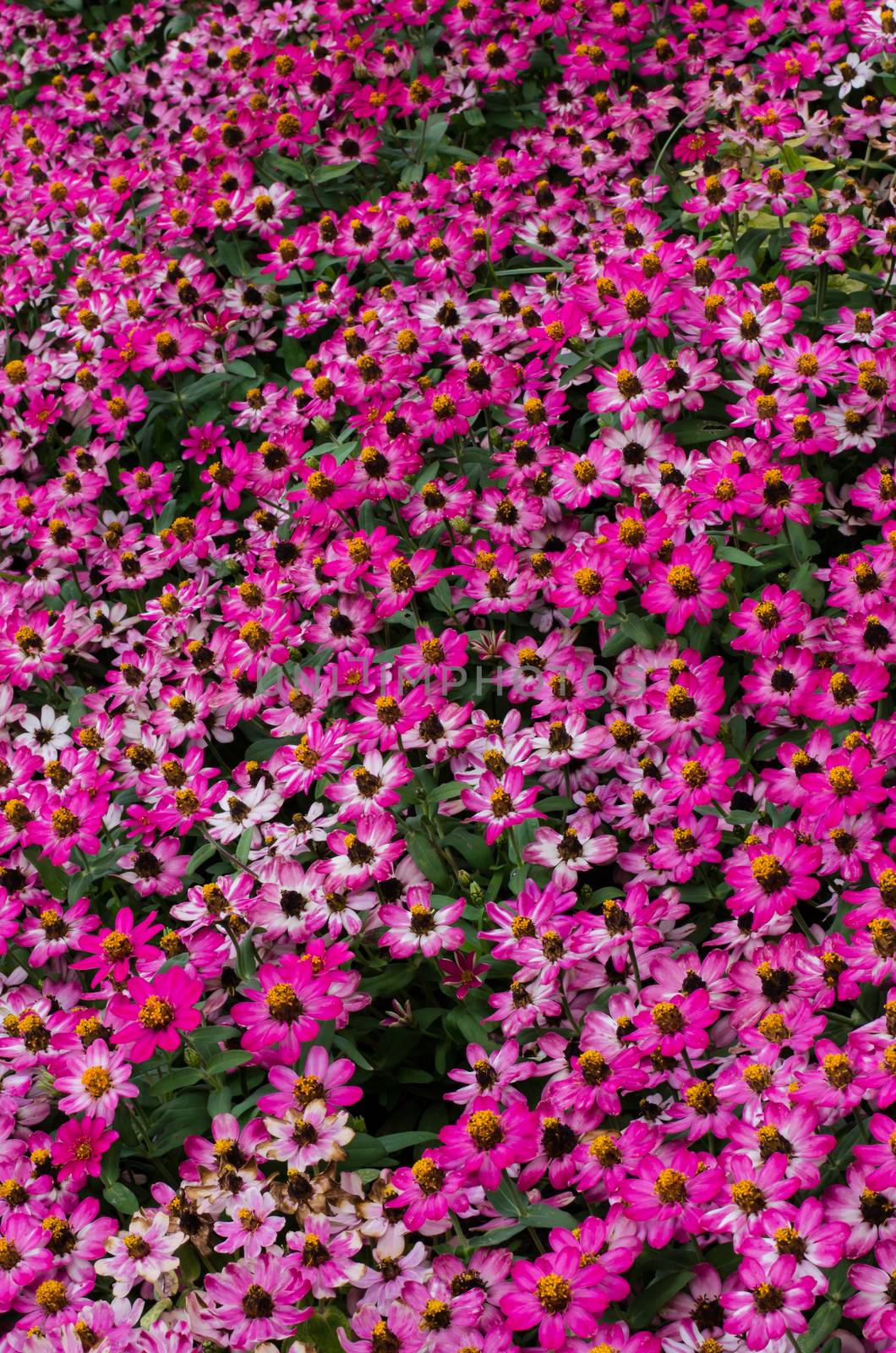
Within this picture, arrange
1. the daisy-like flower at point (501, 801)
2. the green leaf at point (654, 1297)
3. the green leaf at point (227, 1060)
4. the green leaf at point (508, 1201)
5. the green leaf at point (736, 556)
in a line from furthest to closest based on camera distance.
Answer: the green leaf at point (736, 556) → the daisy-like flower at point (501, 801) → the green leaf at point (227, 1060) → the green leaf at point (508, 1201) → the green leaf at point (654, 1297)

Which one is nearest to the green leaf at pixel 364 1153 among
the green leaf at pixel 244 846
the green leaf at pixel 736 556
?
the green leaf at pixel 244 846

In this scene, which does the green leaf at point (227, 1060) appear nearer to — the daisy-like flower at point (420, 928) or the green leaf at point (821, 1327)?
the daisy-like flower at point (420, 928)

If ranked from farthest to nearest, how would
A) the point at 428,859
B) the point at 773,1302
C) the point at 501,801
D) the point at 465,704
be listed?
the point at 465,704, the point at 428,859, the point at 501,801, the point at 773,1302

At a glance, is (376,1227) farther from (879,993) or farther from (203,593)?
(203,593)

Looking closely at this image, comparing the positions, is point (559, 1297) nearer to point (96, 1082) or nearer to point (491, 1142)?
point (491, 1142)

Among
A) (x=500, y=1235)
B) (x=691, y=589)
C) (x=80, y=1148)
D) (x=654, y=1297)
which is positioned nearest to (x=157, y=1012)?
(x=80, y=1148)

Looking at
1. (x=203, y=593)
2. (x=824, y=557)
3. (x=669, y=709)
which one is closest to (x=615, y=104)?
(x=824, y=557)
